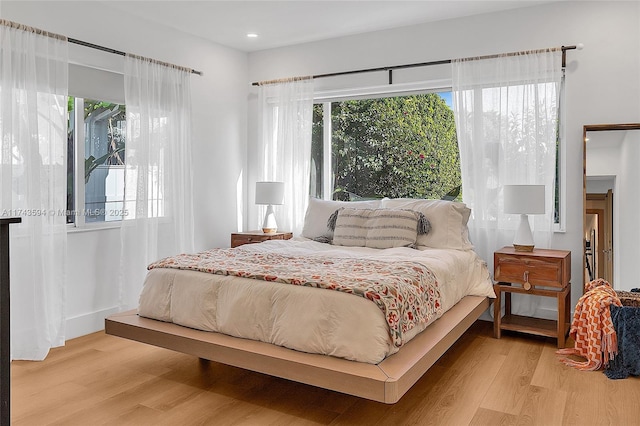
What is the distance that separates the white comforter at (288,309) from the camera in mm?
2450

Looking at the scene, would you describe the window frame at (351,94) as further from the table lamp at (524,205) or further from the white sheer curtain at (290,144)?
the table lamp at (524,205)

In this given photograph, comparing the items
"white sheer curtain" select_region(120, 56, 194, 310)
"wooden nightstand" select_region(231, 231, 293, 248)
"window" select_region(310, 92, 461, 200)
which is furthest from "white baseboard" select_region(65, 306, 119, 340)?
"window" select_region(310, 92, 461, 200)

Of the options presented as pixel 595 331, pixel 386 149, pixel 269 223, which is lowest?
pixel 595 331

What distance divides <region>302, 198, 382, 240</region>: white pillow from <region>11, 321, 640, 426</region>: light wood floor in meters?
1.55

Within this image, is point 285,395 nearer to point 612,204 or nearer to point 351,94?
point 612,204

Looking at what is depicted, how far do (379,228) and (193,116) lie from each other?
86.3 inches

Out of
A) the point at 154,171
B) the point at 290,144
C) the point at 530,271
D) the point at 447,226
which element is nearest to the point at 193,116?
the point at 154,171

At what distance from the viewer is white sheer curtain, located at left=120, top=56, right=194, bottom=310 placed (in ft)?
14.0

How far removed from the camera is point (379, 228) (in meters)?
4.09

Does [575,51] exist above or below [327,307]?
above

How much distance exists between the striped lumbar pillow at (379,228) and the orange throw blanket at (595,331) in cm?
125

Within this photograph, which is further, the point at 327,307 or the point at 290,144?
the point at 290,144

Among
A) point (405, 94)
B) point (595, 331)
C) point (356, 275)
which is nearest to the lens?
point (356, 275)

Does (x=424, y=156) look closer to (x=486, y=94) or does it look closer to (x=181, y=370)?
(x=486, y=94)
